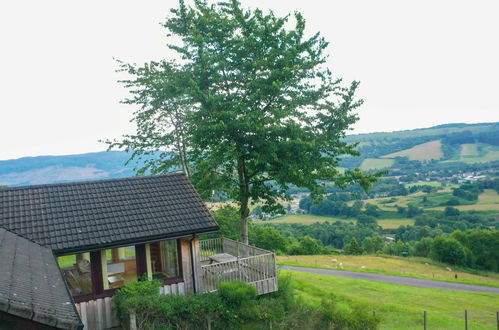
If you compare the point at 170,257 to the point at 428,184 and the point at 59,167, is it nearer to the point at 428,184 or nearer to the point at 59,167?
the point at 428,184

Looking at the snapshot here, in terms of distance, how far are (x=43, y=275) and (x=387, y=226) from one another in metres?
115

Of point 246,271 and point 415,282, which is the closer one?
point 246,271

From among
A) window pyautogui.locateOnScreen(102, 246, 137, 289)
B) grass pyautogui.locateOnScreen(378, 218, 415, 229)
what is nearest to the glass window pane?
window pyautogui.locateOnScreen(102, 246, 137, 289)

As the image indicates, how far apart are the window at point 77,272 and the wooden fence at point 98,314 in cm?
48

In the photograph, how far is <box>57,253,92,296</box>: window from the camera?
42.3 feet

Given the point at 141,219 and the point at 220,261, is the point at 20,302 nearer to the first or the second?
the point at 141,219

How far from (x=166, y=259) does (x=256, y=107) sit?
27.5ft

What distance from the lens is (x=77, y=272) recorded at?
44.0 feet

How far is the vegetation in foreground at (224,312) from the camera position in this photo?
1213cm

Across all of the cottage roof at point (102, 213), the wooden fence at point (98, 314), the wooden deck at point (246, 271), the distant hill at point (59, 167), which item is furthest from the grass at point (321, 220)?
the wooden fence at point (98, 314)

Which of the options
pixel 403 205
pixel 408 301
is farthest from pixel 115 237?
pixel 403 205

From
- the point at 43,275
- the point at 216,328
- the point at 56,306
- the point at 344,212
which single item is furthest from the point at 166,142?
the point at 344,212

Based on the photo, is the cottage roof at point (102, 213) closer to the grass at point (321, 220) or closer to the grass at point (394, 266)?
the grass at point (394, 266)

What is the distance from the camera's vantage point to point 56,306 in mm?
5906
